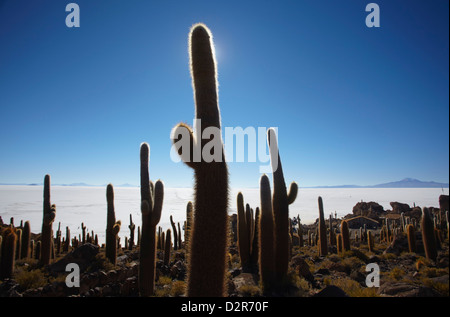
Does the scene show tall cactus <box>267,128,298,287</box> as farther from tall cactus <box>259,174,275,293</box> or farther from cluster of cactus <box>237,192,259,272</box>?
cluster of cactus <box>237,192,259,272</box>

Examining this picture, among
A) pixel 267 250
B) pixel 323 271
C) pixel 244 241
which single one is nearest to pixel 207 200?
pixel 267 250

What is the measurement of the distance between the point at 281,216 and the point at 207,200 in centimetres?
526

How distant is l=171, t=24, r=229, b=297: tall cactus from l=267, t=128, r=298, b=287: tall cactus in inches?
188

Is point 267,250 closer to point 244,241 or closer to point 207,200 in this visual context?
point 244,241

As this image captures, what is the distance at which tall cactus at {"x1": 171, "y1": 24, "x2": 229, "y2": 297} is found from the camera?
14.0 feet

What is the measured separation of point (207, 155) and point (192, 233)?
1.49 meters

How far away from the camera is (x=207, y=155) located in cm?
445

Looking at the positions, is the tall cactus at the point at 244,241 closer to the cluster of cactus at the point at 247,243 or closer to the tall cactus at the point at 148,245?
the cluster of cactus at the point at 247,243

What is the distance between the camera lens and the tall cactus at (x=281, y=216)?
881 cm

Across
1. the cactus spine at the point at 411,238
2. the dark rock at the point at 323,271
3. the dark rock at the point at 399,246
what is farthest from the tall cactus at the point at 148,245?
the dark rock at the point at 399,246

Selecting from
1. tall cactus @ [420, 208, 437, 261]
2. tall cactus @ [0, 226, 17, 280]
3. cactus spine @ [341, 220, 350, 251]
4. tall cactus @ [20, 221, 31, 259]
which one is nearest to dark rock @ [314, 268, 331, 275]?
tall cactus @ [420, 208, 437, 261]

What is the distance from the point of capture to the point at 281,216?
8.79 m
